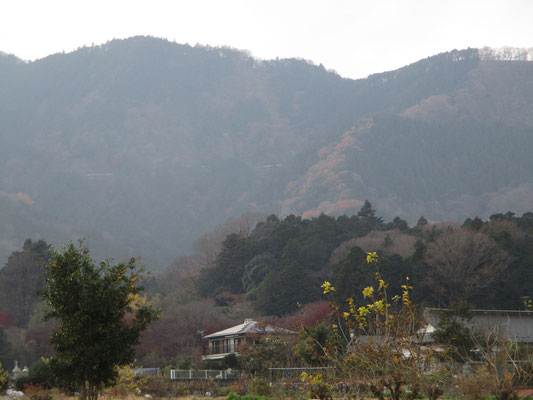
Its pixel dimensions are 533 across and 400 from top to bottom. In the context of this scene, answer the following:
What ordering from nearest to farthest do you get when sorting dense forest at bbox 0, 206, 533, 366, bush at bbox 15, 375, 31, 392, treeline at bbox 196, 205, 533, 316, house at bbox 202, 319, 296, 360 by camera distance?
1. bush at bbox 15, 375, 31, 392
2. house at bbox 202, 319, 296, 360
3. dense forest at bbox 0, 206, 533, 366
4. treeline at bbox 196, 205, 533, 316

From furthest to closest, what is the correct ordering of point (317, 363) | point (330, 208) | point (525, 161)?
point (525, 161) → point (330, 208) → point (317, 363)

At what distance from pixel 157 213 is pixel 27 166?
152ft

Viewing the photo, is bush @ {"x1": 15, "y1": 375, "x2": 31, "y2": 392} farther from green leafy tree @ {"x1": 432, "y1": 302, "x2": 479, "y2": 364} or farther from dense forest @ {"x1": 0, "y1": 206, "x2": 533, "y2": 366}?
dense forest @ {"x1": 0, "y1": 206, "x2": 533, "y2": 366}

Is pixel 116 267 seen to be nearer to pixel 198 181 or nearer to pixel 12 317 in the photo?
pixel 12 317

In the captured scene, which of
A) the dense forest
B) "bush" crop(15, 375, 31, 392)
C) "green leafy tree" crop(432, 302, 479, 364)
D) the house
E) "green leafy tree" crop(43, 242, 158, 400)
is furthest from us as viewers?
the dense forest

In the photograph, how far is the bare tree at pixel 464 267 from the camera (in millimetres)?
56000

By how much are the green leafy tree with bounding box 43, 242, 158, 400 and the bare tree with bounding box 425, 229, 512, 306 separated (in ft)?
144

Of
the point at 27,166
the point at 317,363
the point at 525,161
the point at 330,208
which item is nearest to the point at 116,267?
the point at 317,363

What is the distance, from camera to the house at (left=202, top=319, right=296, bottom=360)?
145 feet

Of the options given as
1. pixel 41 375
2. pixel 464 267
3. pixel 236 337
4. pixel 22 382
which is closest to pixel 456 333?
pixel 41 375

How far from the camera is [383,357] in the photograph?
10375 mm

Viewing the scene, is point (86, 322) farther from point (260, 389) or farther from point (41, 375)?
point (41, 375)

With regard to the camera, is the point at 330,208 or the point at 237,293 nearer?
the point at 237,293

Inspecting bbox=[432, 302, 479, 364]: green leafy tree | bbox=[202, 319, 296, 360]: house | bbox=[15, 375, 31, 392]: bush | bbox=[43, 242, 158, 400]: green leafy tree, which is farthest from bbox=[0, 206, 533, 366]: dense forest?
Result: bbox=[43, 242, 158, 400]: green leafy tree
